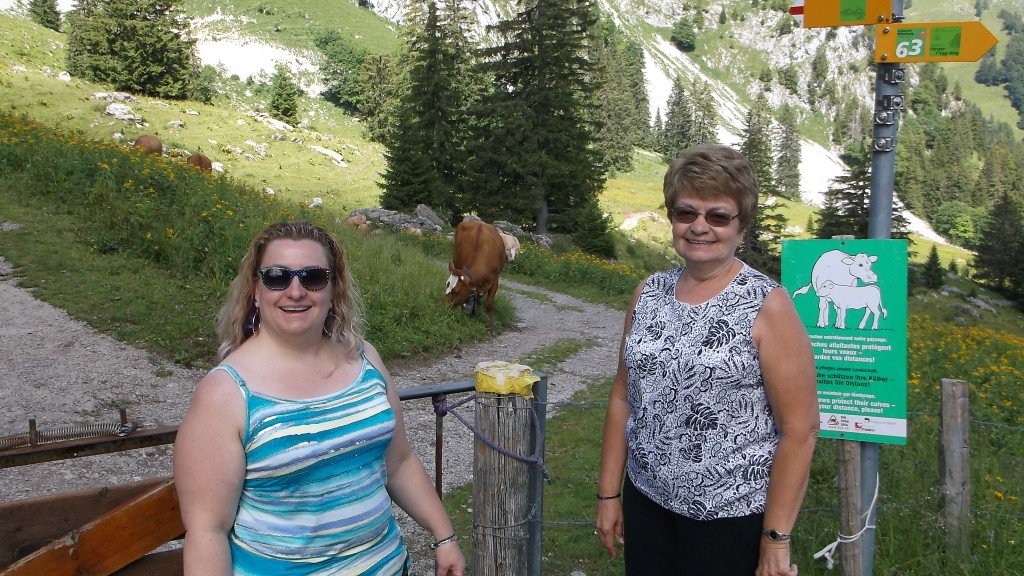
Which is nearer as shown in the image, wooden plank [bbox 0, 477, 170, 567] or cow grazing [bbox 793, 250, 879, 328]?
wooden plank [bbox 0, 477, 170, 567]

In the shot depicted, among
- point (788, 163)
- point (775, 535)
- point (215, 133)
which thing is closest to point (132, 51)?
point (215, 133)

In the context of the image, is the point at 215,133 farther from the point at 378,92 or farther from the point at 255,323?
the point at 378,92

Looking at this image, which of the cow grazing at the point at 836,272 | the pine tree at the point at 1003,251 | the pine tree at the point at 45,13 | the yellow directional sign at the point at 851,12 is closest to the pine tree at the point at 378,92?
the pine tree at the point at 45,13

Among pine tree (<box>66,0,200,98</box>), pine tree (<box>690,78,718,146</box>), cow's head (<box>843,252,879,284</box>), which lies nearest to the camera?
cow's head (<box>843,252,879,284</box>)

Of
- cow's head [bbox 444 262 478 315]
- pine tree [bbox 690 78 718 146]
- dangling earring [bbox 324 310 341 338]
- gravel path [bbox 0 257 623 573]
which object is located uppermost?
pine tree [bbox 690 78 718 146]

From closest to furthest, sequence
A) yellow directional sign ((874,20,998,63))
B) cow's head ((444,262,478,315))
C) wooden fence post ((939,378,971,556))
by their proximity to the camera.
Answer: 1. yellow directional sign ((874,20,998,63))
2. wooden fence post ((939,378,971,556))
3. cow's head ((444,262,478,315))

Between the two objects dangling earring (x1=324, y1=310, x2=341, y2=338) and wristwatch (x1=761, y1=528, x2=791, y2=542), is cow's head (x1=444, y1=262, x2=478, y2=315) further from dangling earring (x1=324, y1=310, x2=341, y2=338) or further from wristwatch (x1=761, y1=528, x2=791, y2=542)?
wristwatch (x1=761, y1=528, x2=791, y2=542)

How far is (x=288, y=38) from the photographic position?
8088 cm

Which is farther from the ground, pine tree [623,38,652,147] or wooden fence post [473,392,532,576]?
pine tree [623,38,652,147]

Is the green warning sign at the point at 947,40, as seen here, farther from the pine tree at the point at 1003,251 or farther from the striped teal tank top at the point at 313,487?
the pine tree at the point at 1003,251

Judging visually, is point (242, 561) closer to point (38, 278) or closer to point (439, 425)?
point (439, 425)

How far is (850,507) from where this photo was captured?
3199 mm

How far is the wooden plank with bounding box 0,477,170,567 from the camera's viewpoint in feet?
6.72

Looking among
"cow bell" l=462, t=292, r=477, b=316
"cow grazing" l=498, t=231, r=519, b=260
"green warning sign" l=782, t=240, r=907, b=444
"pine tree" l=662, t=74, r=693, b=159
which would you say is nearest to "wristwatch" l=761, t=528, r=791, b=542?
"green warning sign" l=782, t=240, r=907, b=444
